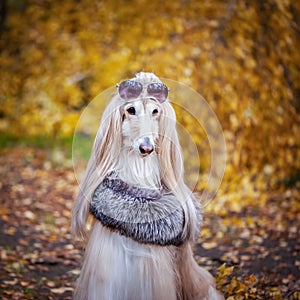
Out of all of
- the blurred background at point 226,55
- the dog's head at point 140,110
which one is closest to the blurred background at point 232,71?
the blurred background at point 226,55

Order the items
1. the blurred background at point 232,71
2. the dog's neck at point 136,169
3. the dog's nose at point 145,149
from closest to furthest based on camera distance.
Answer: the dog's nose at point 145,149, the dog's neck at point 136,169, the blurred background at point 232,71

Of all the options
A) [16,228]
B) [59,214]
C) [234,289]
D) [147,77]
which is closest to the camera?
[147,77]

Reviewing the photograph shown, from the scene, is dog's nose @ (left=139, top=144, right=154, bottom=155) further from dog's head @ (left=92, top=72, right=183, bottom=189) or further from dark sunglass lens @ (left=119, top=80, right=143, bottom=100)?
dark sunglass lens @ (left=119, top=80, right=143, bottom=100)

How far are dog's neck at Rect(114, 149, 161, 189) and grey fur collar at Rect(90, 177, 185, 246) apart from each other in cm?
3

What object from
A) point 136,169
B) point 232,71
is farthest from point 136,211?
point 232,71

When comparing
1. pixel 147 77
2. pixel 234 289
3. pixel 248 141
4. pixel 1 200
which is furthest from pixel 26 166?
pixel 147 77

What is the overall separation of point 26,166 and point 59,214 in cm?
166

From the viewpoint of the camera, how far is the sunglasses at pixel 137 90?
228 cm

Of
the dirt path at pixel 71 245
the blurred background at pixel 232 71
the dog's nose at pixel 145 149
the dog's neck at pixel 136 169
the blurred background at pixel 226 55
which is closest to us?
the dog's nose at pixel 145 149

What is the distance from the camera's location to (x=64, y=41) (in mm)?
7000

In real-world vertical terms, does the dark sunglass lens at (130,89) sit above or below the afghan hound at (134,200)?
above

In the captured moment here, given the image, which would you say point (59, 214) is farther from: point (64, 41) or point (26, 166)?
point (64, 41)

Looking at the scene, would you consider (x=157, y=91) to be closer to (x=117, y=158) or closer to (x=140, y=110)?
(x=140, y=110)

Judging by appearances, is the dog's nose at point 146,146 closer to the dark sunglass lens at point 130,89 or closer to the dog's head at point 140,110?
the dog's head at point 140,110
